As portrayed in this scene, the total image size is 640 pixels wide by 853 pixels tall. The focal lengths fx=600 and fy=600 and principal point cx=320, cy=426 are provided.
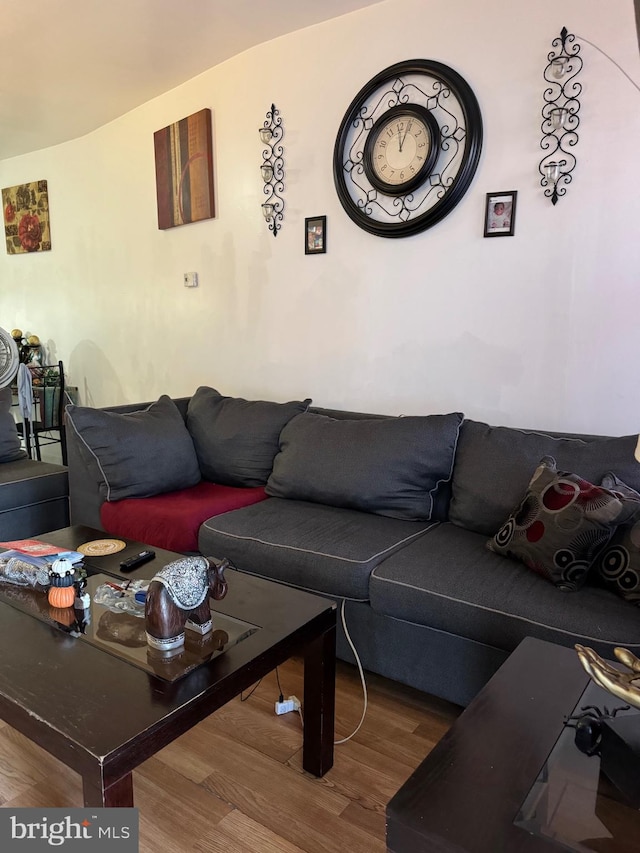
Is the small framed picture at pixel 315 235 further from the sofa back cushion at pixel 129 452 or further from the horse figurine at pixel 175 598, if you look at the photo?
the horse figurine at pixel 175 598

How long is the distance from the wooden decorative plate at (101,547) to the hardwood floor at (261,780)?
1.70 ft

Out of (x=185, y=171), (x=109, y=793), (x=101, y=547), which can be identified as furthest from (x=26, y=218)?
(x=109, y=793)

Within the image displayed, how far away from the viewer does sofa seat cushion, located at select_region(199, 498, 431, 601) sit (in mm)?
1885

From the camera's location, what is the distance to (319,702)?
1504 mm

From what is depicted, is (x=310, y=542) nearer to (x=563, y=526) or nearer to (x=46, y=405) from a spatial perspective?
(x=563, y=526)

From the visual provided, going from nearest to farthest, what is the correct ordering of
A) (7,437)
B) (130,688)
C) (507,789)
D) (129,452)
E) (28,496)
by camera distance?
(507,789)
(130,688)
(129,452)
(28,496)
(7,437)

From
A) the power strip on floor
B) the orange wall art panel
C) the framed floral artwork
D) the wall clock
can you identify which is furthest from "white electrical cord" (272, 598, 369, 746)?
the framed floral artwork

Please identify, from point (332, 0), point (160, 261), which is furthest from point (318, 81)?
point (160, 261)

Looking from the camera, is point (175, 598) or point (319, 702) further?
point (319, 702)

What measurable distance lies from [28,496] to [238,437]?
1043 millimetres

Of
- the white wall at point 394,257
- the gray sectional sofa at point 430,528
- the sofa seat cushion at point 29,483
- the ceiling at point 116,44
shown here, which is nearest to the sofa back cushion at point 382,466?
the gray sectional sofa at point 430,528

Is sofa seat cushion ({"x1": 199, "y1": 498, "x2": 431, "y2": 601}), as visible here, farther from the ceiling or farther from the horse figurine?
the ceiling

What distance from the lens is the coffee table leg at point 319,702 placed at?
1.50 metres

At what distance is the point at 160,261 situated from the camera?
12.1 ft
